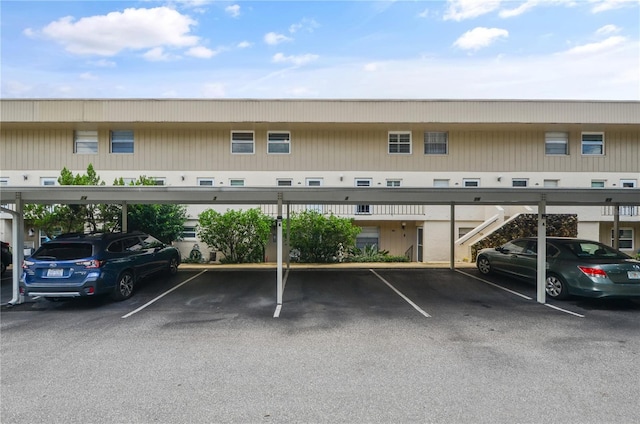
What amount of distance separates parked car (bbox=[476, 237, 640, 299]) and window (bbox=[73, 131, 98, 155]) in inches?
689

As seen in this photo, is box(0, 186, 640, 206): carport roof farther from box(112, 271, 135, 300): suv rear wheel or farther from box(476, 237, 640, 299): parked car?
box(112, 271, 135, 300): suv rear wheel

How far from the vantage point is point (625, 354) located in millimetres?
5586

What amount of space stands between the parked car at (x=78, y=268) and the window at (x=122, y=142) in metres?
9.46

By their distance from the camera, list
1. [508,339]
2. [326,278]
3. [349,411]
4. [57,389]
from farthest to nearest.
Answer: [326,278] → [508,339] → [57,389] → [349,411]

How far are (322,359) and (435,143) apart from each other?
47.0ft

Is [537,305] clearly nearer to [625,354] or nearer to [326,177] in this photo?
[625,354]

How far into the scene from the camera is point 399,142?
57.7 ft

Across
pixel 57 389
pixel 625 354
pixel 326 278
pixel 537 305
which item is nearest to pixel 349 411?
pixel 57 389

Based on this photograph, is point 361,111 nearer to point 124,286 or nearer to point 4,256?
point 124,286

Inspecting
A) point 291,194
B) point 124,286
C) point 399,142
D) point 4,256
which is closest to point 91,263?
point 124,286

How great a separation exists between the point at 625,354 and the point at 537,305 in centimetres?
299

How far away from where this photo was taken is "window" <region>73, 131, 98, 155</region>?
56.7 feet

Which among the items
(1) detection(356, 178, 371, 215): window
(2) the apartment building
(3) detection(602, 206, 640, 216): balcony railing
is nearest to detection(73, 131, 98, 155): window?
(2) the apartment building

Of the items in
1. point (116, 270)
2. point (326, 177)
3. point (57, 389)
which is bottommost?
point (57, 389)
